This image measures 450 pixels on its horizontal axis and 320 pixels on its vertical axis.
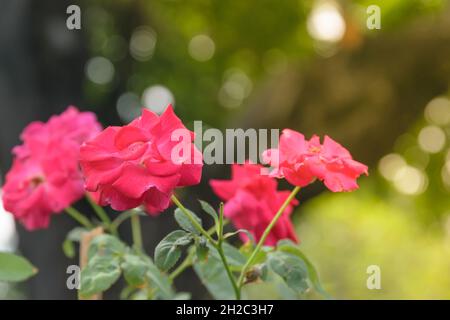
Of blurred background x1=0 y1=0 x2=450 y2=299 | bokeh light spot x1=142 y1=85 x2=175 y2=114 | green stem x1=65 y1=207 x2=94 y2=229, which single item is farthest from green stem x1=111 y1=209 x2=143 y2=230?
bokeh light spot x1=142 y1=85 x2=175 y2=114

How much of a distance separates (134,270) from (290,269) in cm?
13

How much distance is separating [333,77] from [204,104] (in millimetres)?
900

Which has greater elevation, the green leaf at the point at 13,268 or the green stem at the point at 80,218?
the green stem at the point at 80,218

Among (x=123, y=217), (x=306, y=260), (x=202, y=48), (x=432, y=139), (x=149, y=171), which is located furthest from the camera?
(x=202, y=48)

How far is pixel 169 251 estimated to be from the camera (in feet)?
1.59

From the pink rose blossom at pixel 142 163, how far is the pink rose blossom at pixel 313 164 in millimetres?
76

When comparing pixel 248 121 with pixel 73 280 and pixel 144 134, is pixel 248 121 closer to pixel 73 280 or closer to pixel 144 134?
pixel 73 280

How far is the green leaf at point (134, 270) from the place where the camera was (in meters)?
0.57

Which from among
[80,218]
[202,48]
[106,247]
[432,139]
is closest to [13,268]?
[106,247]

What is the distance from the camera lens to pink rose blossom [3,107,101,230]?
72 centimetres

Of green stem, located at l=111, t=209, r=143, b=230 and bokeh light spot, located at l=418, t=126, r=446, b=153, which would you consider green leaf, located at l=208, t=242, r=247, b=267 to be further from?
bokeh light spot, located at l=418, t=126, r=446, b=153

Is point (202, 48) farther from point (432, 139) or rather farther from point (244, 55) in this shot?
point (432, 139)

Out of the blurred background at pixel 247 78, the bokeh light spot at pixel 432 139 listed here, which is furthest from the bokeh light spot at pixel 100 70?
the bokeh light spot at pixel 432 139

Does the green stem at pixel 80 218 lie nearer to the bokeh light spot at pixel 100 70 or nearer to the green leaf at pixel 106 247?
the green leaf at pixel 106 247
